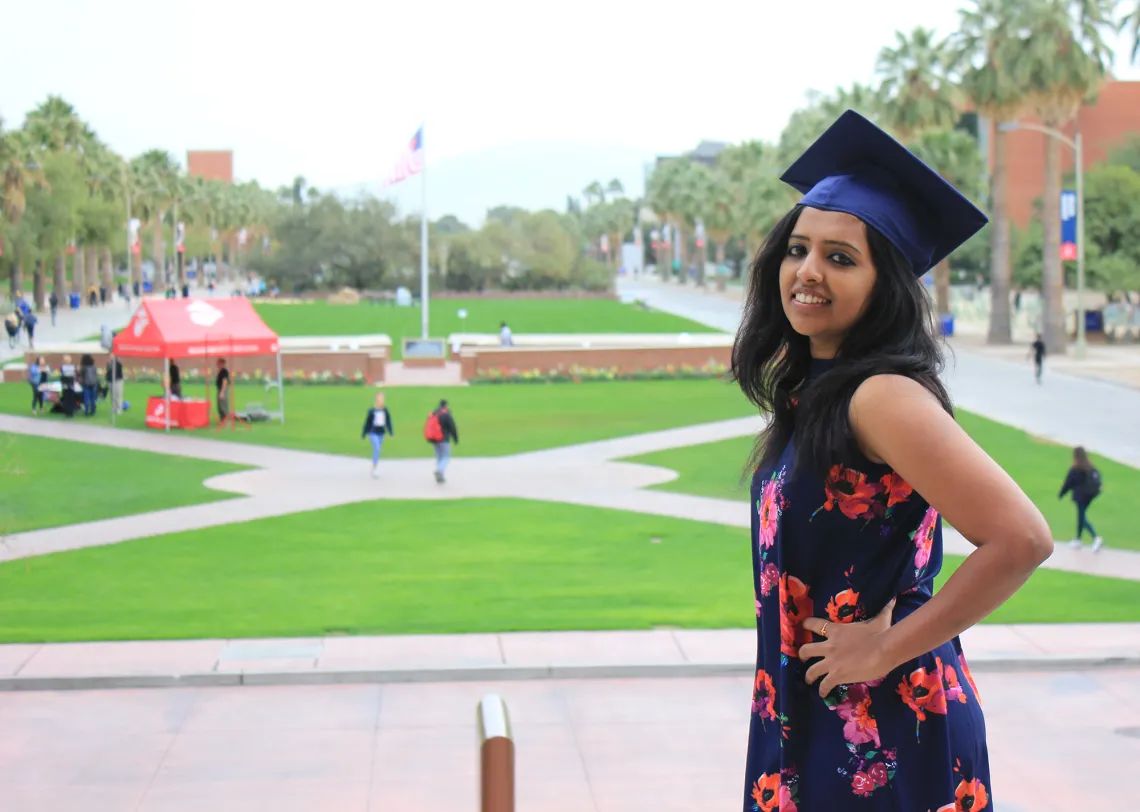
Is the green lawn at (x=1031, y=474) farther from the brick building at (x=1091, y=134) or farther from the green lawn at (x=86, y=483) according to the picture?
the brick building at (x=1091, y=134)

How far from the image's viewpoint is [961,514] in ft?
8.19

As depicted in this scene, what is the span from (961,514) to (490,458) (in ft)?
67.0

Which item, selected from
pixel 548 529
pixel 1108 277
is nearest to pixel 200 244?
pixel 1108 277

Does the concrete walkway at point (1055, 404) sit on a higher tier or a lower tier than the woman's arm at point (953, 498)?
lower

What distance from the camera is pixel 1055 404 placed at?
101 feet

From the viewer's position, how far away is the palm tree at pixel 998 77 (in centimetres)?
4553

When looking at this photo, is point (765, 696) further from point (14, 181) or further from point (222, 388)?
point (14, 181)

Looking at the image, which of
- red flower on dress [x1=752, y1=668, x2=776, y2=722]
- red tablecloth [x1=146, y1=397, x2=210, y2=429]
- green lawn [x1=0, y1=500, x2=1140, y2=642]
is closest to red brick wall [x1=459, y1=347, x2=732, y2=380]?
red tablecloth [x1=146, y1=397, x2=210, y2=429]

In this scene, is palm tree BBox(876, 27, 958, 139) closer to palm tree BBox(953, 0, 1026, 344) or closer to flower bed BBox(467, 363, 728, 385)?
palm tree BBox(953, 0, 1026, 344)

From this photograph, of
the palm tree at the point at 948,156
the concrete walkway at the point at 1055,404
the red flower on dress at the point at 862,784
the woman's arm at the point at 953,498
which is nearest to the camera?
the woman's arm at the point at 953,498

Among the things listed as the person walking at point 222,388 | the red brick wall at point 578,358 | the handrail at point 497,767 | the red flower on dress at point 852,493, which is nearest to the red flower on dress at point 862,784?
the red flower on dress at point 852,493

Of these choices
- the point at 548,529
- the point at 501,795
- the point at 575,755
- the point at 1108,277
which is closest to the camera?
the point at 501,795

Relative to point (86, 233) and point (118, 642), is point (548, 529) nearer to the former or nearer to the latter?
point (118, 642)

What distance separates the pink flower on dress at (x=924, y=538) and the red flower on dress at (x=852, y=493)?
0.43 feet
